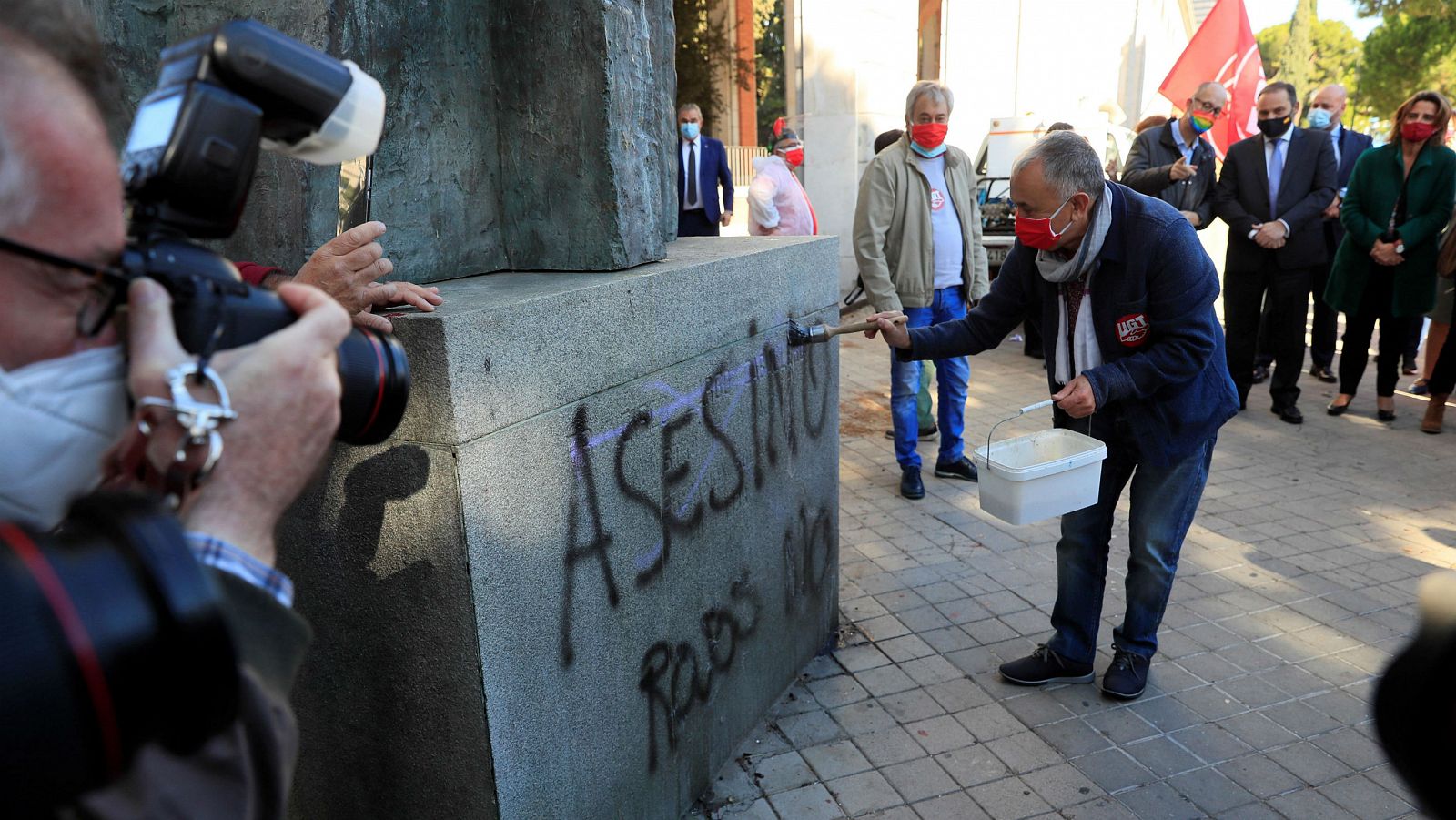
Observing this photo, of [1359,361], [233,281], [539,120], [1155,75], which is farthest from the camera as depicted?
[1155,75]

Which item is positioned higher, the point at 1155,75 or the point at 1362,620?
the point at 1155,75

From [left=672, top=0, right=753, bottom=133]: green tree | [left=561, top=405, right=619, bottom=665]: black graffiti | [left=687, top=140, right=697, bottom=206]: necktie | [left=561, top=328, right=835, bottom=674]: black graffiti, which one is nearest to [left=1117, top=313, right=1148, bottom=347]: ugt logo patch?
[left=561, top=328, right=835, bottom=674]: black graffiti

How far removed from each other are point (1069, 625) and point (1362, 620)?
1.41 m

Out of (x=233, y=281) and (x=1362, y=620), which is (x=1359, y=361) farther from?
(x=233, y=281)

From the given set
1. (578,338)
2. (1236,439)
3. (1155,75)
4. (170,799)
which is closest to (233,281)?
(170,799)

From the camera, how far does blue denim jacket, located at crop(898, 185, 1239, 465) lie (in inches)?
121

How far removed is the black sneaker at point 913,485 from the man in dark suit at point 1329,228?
3.86 meters

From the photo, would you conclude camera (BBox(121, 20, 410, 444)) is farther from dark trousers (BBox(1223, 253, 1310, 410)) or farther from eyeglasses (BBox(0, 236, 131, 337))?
dark trousers (BBox(1223, 253, 1310, 410))

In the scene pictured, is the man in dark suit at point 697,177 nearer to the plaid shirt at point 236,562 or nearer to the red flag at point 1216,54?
the red flag at point 1216,54

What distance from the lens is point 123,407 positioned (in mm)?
968

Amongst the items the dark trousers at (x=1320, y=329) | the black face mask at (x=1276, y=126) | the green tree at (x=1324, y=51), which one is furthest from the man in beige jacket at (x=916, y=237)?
the green tree at (x=1324, y=51)

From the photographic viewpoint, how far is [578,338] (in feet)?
7.20

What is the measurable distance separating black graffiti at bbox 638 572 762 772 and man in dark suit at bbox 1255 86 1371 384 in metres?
6.08

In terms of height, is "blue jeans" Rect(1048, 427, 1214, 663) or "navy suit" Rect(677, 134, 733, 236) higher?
"navy suit" Rect(677, 134, 733, 236)
